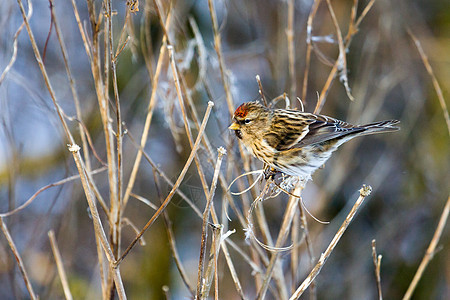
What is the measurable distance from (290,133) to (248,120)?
0.22 metres

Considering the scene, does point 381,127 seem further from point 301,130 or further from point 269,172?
point 269,172

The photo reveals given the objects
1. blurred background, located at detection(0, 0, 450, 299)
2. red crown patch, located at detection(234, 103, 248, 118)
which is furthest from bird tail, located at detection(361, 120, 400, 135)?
blurred background, located at detection(0, 0, 450, 299)

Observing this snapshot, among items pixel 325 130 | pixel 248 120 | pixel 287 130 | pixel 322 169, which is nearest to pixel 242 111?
pixel 248 120

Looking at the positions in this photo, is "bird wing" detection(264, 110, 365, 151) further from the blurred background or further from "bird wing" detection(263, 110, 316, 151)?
the blurred background

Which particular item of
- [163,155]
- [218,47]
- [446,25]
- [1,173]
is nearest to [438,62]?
[446,25]

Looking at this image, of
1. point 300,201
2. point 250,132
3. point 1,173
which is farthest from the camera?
point 1,173

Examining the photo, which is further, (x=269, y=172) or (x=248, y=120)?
(x=248, y=120)

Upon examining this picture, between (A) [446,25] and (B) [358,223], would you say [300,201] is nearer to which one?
(B) [358,223]

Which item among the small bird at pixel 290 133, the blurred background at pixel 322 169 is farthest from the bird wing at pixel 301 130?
the blurred background at pixel 322 169

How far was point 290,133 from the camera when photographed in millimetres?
2311

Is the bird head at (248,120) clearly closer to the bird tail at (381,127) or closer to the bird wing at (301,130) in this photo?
the bird wing at (301,130)

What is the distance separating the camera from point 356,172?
488 cm

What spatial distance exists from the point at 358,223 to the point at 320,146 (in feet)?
9.81

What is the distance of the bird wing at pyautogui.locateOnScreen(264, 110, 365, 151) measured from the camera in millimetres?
2236
